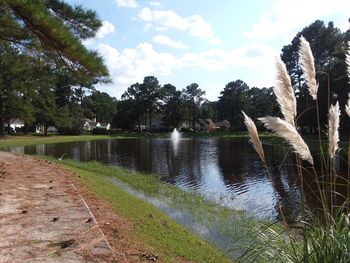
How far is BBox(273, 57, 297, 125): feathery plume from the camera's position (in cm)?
356

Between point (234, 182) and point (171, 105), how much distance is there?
8158cm

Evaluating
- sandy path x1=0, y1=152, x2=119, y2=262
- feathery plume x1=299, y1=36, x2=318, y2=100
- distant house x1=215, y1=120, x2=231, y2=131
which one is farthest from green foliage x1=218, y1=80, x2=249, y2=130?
feathery plume x1=299, y1=36, x2=318, y2=100

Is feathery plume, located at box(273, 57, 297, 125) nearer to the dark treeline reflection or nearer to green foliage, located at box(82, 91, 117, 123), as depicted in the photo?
the dark treeline reflection

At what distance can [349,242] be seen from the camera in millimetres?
3221

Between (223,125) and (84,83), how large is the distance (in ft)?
349

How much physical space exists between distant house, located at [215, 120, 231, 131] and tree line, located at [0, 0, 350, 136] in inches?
135

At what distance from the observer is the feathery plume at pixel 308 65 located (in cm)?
375

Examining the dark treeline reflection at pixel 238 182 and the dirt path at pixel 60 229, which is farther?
the dark treeline reflection at pixel 238 182

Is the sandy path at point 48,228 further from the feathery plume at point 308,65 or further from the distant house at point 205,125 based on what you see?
the distant house at point 205,125

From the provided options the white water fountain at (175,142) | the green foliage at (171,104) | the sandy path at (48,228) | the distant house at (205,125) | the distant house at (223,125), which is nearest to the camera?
the sandy path at (48,228)

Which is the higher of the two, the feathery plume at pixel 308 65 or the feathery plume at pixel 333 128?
the feathery plume at pixel 308 65

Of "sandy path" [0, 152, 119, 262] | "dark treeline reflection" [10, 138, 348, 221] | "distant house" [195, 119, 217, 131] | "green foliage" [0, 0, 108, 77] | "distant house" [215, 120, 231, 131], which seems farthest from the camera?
"distant house" [195, 119, 217, 131]

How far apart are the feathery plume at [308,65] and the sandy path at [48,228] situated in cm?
333

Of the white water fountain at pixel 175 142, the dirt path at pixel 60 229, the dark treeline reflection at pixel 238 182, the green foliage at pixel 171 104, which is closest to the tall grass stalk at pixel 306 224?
the dirt path at pixel 60 229
